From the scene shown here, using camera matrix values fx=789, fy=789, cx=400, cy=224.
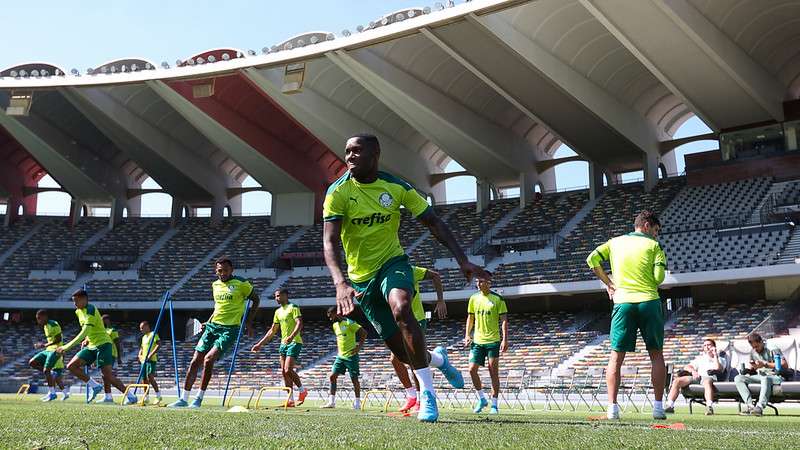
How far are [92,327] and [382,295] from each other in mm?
8808

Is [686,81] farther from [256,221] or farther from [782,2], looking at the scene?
[256,221]

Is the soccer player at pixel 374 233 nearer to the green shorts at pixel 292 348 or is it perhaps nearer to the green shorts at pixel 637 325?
the green shorts at pixel 637 325

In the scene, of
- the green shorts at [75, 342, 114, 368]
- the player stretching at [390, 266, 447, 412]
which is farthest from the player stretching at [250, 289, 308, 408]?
the player stretching at [390, 266, 447, 412]

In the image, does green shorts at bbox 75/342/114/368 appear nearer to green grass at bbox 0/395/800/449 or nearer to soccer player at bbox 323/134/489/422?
green grass at bbox 0/395/800/449

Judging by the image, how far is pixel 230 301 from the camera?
11148 mm

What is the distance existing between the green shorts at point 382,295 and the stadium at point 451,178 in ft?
31.6

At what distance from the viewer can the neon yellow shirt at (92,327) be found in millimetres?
12766

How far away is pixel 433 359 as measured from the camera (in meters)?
6.57

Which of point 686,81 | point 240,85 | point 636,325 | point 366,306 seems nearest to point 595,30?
point 686,81

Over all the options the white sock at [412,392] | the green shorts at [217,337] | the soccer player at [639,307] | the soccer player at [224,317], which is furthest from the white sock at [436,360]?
the green shorts at [217,337]

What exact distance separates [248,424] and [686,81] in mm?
24986

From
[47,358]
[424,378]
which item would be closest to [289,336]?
[47,358]

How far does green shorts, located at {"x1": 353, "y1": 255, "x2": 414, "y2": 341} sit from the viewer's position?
5.67 metres

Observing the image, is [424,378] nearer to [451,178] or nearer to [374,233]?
[374,233]
